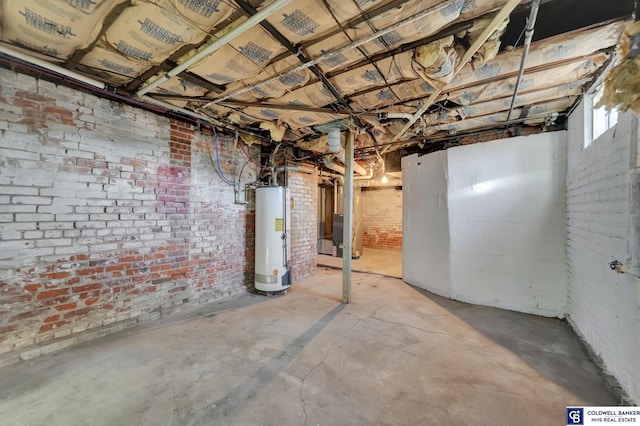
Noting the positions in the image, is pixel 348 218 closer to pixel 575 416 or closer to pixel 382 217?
pixel 575 416

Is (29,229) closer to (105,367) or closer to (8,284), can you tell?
(8,284)

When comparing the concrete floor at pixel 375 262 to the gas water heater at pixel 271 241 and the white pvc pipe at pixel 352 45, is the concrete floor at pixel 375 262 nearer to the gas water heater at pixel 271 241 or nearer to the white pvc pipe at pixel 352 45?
the gas water heater at pixel 271 241

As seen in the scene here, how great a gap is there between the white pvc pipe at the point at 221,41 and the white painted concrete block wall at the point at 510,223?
3289 mm

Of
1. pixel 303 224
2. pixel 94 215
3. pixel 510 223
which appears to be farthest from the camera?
pixel 303 224

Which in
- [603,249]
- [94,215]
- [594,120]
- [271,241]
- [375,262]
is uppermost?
[594,120]

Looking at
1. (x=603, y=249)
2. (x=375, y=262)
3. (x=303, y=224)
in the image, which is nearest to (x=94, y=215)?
(x=303, y=224)

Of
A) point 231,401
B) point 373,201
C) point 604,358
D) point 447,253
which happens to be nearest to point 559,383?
point 604,358

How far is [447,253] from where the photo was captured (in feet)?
12.4

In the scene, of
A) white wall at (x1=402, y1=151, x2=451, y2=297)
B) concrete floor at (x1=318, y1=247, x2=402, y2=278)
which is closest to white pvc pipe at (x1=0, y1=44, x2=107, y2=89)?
white wall at (x1=402, y1=151, x2=451, y2=297)

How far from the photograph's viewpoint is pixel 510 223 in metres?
3.34

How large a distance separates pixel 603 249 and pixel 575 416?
1.33m

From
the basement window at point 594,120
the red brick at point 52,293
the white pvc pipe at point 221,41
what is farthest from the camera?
the basement window at point 594,120

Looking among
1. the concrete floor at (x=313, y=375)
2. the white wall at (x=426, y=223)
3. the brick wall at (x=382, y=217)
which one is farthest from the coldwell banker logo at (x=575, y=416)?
the brick wall at (x=382, y=217)

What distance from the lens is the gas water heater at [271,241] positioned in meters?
3.70
